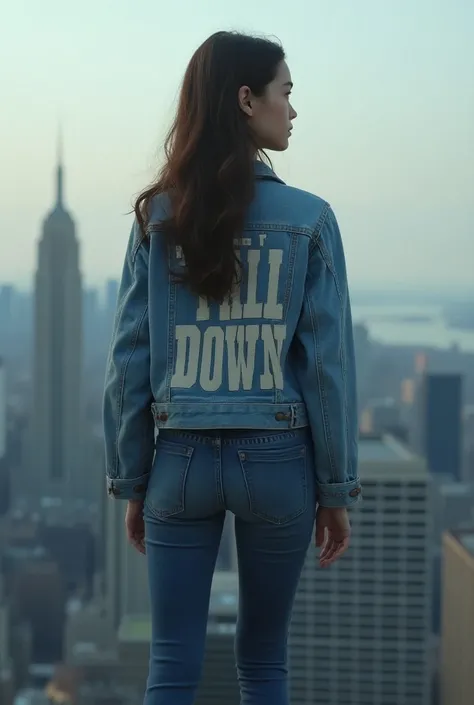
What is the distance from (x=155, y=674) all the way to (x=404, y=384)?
23.2 m

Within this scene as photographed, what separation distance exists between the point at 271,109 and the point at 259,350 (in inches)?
10.2

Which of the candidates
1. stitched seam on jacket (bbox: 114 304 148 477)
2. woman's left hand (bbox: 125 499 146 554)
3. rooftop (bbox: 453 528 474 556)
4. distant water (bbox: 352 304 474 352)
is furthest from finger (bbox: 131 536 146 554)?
rooftop (bbox: 453 528 474 556)

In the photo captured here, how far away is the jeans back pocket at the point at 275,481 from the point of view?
116 centimetres

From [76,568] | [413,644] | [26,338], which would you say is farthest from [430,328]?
[26,338]

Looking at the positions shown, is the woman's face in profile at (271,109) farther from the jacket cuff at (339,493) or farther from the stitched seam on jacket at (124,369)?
the jacket cuff at (339,493)

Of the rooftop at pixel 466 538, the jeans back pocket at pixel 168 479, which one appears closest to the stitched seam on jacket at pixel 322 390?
the jeans back pocket at pixel 168 479

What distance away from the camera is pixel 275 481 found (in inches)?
45.6

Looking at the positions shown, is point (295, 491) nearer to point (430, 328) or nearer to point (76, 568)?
point (430, 328)

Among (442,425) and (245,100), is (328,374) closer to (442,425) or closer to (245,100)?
(245,100)

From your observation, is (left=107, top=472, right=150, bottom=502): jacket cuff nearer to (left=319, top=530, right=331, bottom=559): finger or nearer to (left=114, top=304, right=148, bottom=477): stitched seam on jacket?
(left=114, top=304, right=148, bottom=477): stitched seam on jacket

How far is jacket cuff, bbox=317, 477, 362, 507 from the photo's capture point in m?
1.19

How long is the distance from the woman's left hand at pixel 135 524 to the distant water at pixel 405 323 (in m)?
8.25

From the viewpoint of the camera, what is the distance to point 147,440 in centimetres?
124

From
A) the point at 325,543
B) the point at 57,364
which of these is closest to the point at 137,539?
the point at 325,543
